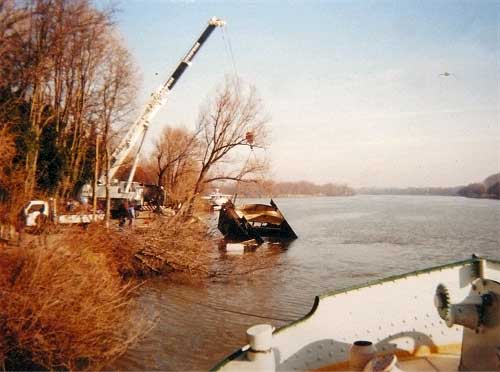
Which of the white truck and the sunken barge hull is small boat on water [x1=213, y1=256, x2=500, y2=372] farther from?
the sunken barge hull

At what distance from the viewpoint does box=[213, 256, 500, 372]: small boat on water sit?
3938 mm

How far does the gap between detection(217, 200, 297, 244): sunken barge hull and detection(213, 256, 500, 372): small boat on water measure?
78.6ft

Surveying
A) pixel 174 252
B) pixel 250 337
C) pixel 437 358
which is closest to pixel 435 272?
pixel 437 358

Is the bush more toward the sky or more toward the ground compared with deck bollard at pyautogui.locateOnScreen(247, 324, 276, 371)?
more toward the ground

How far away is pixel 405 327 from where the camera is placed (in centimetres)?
455

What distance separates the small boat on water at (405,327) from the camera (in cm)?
394

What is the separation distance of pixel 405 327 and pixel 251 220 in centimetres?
2918

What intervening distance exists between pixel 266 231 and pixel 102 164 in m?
15.1

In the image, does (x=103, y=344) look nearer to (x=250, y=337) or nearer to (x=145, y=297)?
(x=145, y=297)

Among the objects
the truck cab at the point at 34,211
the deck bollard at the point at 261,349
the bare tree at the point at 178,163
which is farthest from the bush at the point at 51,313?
the bare tree at the point at 178,163

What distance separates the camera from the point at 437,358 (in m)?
4.61

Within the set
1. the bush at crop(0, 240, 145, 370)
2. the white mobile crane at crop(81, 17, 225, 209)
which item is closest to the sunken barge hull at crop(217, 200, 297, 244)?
the white mobile crane at crop(81, 17, 225, 209)

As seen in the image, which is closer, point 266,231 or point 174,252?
point 174,252

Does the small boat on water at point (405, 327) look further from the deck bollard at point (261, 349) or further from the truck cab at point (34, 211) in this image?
the truck cab at point (34, 211)
